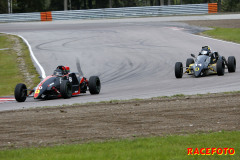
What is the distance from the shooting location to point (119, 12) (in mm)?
54250

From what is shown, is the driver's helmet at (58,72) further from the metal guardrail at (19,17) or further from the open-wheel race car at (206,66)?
the metal guardrail at (19,17)

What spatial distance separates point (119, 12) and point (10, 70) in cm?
3212

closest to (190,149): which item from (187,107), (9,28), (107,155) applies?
(107,155)

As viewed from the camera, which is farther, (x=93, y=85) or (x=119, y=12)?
(x=119, y=12)

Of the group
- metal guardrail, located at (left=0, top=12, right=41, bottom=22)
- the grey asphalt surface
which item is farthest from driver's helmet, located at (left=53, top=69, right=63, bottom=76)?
metal guardrail, located at (left=0, top=12, right=41, bottom=22)

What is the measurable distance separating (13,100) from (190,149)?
34.8ft

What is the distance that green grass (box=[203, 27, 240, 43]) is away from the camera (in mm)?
31766

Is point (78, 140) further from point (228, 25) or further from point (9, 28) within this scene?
point (9, 28)

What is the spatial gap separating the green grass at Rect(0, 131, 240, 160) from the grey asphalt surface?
622cm

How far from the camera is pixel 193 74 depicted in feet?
63.6

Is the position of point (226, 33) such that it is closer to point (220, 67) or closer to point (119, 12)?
point (220, 67)

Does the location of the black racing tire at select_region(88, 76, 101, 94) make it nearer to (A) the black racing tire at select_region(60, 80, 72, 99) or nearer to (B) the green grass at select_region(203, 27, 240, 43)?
(A) the black racing tire at select_region(60, 80, 72, 99)

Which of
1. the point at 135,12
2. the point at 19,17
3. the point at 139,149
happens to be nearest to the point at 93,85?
the point at 139,149

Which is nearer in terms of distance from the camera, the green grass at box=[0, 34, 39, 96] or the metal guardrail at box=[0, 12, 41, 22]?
the green grass at box=[0, 34, 39, 96]
